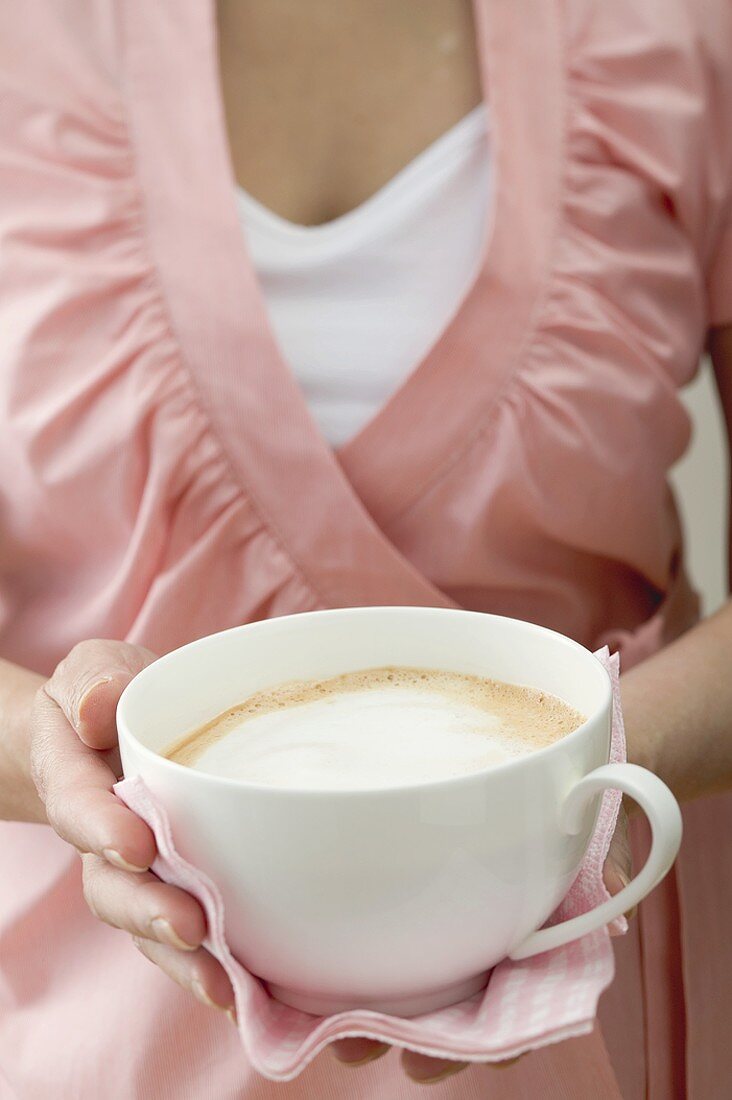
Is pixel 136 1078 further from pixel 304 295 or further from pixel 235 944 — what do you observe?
pixel 304 295

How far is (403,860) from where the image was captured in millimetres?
324

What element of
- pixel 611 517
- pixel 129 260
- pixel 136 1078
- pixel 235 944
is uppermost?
pixel 129 260

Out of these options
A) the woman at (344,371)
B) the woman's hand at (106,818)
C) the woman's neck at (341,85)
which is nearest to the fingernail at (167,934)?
the woman's hand at (106,818)

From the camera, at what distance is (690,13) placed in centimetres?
68

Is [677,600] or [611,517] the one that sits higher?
[611,517]

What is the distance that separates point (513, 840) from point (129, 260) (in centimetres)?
43

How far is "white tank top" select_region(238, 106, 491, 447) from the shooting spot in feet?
2.19

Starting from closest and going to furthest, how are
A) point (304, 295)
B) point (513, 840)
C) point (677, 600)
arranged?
1. point (513, 840)
2. point (304, 295)
3. point (677, 600)

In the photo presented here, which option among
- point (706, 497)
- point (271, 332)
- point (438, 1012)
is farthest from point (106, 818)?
point (706, 497)

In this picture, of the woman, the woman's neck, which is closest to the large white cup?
the woman

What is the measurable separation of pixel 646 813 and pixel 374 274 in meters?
0.43

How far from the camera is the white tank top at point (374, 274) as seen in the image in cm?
67

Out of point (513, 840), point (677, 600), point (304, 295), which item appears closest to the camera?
point (513, 840)

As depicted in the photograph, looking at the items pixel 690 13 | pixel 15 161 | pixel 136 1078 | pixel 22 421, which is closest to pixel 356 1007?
pixel 136 1078
